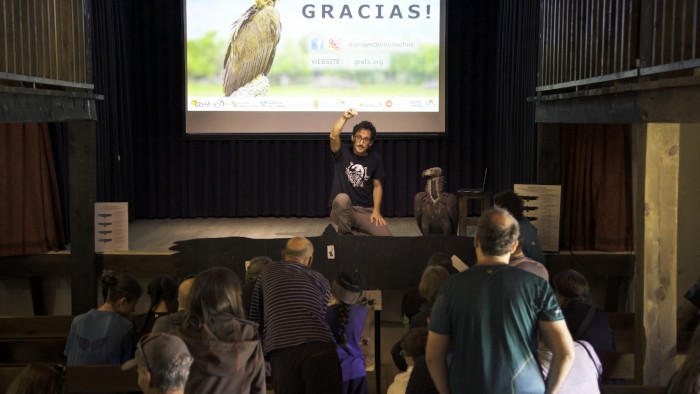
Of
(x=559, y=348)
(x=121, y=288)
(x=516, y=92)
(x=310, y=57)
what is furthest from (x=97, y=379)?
(x=310, y=57)

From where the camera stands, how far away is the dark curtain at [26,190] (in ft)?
22.7

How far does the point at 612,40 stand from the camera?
553cm

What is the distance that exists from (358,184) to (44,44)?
264 centimetres

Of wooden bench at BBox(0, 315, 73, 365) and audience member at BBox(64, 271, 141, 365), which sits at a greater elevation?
audience member at BBox(64, 271, 141, 365)

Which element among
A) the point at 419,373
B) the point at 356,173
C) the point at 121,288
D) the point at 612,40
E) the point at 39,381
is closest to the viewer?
the point at 39,381

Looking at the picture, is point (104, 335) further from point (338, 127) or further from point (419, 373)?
point (338, 127)

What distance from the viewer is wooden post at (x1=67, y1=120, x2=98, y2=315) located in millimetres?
6738

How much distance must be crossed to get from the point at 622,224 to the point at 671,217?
2.62 m

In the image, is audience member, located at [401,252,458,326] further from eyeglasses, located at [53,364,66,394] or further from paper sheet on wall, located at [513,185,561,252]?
eyeglasses, located at [53,364,66,394]

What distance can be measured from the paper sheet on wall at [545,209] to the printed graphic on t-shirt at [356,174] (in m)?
1.27

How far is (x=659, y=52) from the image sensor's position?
191 inches

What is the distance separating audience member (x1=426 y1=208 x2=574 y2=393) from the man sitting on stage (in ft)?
12.5

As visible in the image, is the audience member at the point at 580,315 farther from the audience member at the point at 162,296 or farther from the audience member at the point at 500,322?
the audience member at the point at 162,296

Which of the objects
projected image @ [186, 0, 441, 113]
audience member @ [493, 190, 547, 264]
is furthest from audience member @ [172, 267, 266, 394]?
projected image @ [186, 0, 441, 113]
